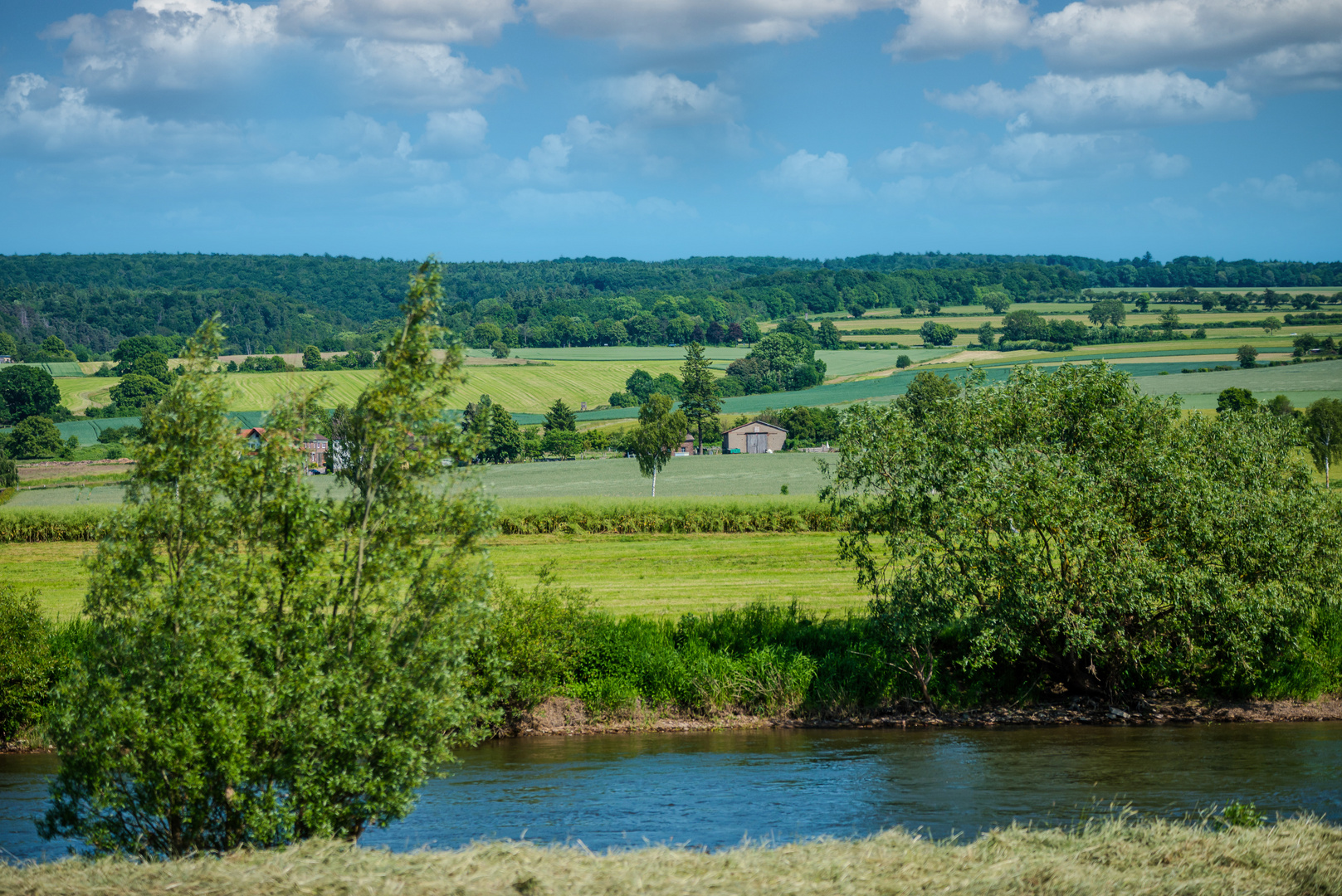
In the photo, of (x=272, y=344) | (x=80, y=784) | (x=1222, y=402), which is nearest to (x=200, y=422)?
(x=80, y=784)

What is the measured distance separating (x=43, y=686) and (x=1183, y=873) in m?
23.4

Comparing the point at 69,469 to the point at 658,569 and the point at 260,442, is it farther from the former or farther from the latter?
the point at 260,442

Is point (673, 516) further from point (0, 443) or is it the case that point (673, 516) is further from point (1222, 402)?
point (0, 443)

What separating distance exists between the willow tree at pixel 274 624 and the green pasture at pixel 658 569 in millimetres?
17471

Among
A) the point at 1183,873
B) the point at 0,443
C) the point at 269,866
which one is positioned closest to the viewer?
the point at 269,866

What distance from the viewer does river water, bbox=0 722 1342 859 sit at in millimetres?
18344

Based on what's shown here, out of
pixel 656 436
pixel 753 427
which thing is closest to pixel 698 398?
pixel 753 427

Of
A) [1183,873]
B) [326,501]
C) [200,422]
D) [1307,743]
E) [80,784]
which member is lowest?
[1307,743]

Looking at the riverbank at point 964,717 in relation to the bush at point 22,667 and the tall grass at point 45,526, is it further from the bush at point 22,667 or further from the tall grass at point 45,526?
the tall grass at point 45,526

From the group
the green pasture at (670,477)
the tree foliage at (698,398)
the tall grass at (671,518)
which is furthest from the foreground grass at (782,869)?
the tree foliage at (698,398)

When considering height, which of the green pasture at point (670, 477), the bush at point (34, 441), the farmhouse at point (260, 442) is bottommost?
the green pasture at point (670, 477)

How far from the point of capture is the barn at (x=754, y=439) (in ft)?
366

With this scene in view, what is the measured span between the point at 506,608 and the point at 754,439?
87.2 metres

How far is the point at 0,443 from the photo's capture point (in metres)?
102
